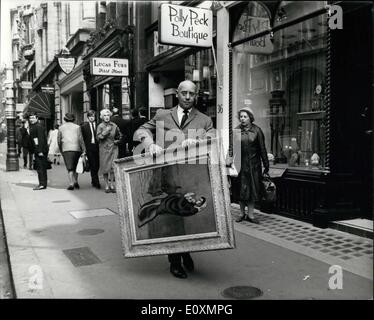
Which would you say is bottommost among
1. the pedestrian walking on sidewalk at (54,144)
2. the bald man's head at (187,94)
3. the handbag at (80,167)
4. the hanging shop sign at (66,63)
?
the handbag at (80,167)

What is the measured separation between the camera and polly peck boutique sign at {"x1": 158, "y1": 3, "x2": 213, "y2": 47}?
795 cm

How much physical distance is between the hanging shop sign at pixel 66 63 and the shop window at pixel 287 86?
14079 millimetres

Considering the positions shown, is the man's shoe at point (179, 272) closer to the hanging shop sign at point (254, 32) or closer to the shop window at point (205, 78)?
the hanging shop sign at point (254, 32)

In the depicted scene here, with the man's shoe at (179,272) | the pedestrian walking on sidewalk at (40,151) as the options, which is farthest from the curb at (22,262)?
the pedestrian walking on sidewalk at (40,151)

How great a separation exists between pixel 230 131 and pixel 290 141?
55.2 inches

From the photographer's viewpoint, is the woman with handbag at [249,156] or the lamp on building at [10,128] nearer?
the woman with handbag at [249,156]

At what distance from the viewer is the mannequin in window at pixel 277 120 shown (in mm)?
8069

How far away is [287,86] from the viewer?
26.2ft

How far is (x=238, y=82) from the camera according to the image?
29.1ft

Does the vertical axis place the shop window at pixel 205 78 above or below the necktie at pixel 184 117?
above

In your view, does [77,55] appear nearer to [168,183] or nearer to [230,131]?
[230,131]

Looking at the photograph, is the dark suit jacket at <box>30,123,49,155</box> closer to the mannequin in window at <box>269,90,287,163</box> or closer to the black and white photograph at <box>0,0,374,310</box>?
the black and white photograph at <box>0,0,374,310</box>

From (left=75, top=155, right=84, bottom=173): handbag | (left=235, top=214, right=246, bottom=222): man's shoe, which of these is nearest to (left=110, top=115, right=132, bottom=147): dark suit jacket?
(left=75, top=155, right=84, bottom=173): handbag
